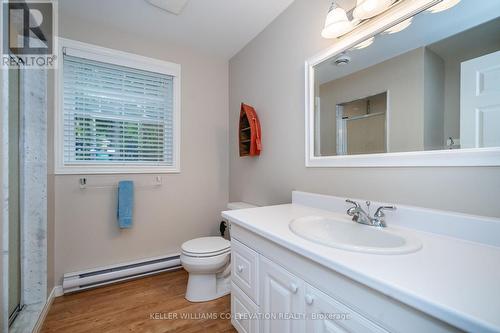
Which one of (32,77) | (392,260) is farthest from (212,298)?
(32,77)

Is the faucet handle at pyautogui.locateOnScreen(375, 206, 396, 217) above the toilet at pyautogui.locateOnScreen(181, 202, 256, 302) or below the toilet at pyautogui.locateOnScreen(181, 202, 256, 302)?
above

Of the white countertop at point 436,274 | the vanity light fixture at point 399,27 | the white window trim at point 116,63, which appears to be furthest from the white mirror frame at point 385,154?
the white window trim at point 116,63

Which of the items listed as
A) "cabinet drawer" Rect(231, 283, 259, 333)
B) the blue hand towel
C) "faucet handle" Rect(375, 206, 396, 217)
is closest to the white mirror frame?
"faucet handle" Rect(375, 206, 396, 217)

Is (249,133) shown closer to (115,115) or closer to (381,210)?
(115,115)

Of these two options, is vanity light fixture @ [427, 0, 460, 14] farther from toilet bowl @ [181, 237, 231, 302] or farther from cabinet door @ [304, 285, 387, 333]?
toilet bowl @ [181, 237, 231, 302]

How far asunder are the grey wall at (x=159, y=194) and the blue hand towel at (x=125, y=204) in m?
0.11

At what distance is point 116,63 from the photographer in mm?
2002

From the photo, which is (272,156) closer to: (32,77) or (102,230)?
(102,230)

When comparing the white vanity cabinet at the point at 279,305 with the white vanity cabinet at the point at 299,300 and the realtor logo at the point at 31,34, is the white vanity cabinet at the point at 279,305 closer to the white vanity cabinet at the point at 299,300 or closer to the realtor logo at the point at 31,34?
the white vanity cabinet at the point at 299,300

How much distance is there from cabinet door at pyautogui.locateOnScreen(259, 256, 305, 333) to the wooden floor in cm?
58

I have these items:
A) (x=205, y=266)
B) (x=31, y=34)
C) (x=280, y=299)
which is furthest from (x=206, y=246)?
(x=31, y=34)

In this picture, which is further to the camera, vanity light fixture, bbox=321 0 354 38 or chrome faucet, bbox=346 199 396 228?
vanity light fixture, bbox=321 0 354 38

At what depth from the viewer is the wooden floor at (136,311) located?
143 centimetres

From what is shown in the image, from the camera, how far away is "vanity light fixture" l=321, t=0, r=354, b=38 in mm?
1223
